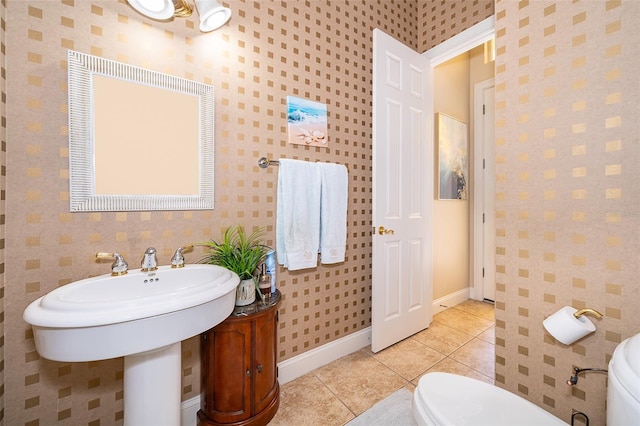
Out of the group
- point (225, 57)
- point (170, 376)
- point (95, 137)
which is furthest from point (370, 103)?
point (170, 376)

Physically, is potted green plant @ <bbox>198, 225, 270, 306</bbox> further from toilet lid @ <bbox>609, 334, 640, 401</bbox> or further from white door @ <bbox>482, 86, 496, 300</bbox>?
white door @ <bbox>482, 86, 496, 300</bbox>

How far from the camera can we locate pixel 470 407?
34.3 inches

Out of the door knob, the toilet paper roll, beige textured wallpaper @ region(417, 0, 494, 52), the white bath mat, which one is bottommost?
the white bath mat

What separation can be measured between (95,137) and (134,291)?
2.26 ft

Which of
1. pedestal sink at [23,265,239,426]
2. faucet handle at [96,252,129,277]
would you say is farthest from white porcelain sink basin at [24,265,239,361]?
faucet handle at [96,252,129,277]

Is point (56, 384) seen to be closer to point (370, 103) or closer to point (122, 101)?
point (122, 101)

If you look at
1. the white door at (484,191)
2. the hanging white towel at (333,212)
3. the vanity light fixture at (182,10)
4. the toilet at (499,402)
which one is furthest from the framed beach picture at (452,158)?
the vanity light fixture at (182,10)

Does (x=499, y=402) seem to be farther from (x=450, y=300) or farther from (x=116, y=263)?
(x=450, y=300)

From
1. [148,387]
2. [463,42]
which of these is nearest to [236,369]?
[148,387]

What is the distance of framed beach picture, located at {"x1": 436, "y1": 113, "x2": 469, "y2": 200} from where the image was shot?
281 centimetres

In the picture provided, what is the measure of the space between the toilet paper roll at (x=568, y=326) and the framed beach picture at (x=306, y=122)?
58.3 inches

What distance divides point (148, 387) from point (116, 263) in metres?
0.51

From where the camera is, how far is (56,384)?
3.75 feet

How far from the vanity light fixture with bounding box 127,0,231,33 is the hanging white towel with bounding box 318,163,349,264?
914mm
